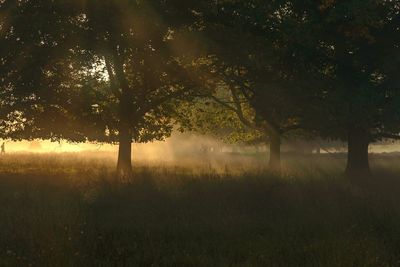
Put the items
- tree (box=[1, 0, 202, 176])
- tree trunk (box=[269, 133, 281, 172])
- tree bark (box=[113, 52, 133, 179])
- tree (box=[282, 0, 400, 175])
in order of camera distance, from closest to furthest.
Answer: tree (box=[282, 0, 400, 175]) < tree (box=[1, 0, 202, 176]) < tree bark (box=[113, 52, 133, 179]) < tree trunk (box=[269, 133, 281, 172])

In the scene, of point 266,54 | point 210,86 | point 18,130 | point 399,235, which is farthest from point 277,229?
point 18,130

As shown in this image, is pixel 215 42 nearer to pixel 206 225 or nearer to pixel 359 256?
pixel 206 225

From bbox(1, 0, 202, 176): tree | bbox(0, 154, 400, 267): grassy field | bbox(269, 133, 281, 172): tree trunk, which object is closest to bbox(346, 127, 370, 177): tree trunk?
bbox(0, 154, 400, 267): grassy field

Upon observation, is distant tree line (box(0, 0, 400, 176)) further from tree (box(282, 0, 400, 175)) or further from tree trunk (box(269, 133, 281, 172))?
tree trunk (box(269, 133, 281, 172))

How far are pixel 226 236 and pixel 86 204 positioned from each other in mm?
4261

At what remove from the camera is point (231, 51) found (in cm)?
1823

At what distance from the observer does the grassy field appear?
7.61 metres

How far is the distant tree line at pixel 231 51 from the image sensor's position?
17219 mm

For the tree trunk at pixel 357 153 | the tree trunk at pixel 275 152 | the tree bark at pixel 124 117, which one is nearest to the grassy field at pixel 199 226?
the tree trunk at pixel 357 153

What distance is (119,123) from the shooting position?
914 inches

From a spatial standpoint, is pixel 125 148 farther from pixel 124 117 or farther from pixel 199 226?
pixel 199 226

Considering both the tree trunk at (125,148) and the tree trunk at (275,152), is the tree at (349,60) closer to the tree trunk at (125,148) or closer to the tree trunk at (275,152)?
the tree trunk at (125,148)

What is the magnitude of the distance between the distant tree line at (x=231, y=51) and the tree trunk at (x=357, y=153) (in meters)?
0.04

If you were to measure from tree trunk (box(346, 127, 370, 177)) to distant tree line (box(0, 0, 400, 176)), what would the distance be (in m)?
0.04
